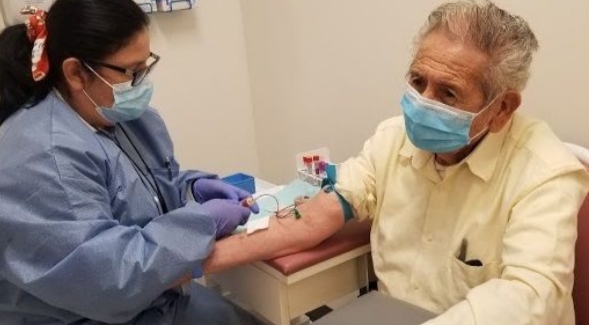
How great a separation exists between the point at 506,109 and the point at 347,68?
→ 1.09 m

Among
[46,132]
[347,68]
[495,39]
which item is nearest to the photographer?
[495,39]

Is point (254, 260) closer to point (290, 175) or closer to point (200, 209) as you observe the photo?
point (200, 209)

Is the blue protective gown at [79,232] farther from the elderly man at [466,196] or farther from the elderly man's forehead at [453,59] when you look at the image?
the elderly man's forehead at [453,59]

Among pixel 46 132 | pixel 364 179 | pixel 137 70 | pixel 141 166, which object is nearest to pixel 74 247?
pixel 46 132

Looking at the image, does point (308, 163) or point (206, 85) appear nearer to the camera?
point (308, 163)

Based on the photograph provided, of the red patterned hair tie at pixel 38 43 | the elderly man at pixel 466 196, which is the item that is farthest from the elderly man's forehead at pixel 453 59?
the red patterned hair tie at pixel 38 43

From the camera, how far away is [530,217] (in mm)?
1094

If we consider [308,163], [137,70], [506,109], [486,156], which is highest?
[137,70]

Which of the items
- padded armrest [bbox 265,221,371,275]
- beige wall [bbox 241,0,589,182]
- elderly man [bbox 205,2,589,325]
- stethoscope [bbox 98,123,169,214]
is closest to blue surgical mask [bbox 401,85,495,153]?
elderly man [bbox 205,2,589,325]

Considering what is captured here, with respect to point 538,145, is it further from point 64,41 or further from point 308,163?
point 64,41

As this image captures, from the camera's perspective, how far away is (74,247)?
3.81 ft

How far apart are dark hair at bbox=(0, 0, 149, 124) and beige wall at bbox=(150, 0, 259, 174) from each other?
1.18 metres

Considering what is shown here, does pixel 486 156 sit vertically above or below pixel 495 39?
below

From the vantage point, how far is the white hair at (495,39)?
45.3 inches
